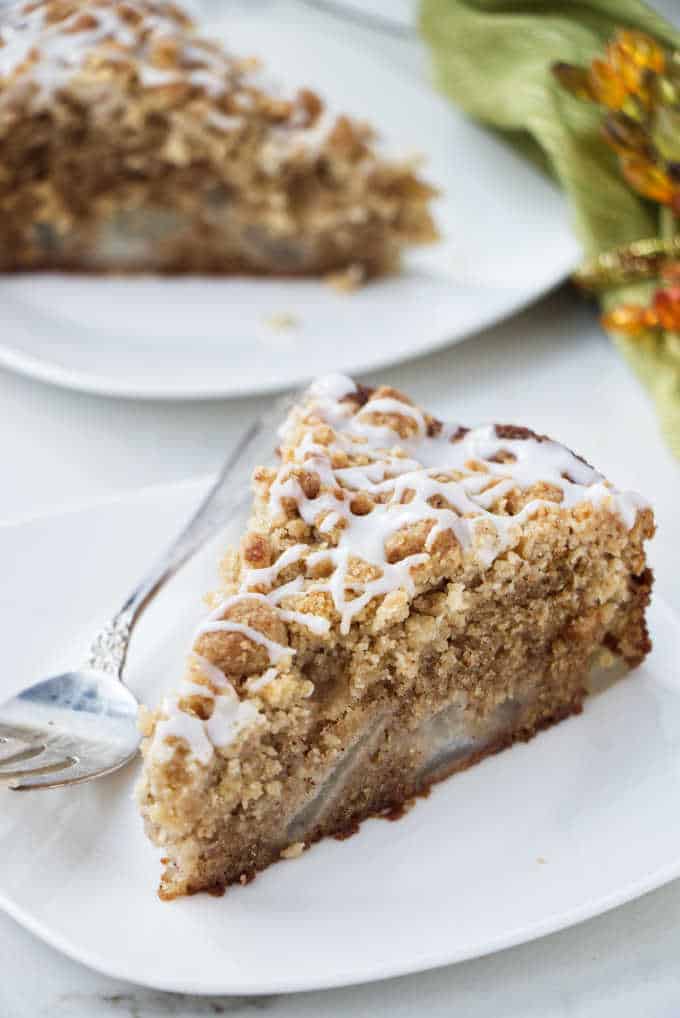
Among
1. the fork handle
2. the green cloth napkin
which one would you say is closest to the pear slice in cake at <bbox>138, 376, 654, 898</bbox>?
the fork handle

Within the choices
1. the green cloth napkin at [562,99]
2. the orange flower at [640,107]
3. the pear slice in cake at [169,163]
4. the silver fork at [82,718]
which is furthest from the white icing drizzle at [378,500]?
the pear slice in cake at [169,163]

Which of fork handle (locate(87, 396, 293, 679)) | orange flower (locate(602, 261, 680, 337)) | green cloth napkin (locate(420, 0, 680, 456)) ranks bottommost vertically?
fork handle (locate(87, 396, 293, 679))

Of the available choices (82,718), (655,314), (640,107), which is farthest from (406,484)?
(640,107)

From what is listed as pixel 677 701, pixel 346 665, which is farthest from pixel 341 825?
pixel 677 701

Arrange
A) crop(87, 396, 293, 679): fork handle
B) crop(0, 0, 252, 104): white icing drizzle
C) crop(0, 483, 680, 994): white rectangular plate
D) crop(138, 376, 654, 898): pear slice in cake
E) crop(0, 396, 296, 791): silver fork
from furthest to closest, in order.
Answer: crop(0, 0, 252, 104): white icing drizzle < crop(87, 396, 293, 679): fork handle < crop(0, 396, 296, 791): silver fork < crop(138, 376, 654, 898): pear slice in cake < crop(0, 483, 680, 994): white rectangular plate

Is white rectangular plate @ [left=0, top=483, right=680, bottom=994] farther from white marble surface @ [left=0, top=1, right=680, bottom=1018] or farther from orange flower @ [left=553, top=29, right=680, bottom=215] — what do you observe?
orange flower @ [left=553, top=29, right=680, bottom=215]

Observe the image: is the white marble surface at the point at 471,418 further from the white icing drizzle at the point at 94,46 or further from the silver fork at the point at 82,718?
the white icing drizzle at the point at 94,46

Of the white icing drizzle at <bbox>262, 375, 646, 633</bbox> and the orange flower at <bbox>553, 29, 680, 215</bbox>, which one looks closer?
the white icing drizzle at <bbox>262, 375, 646, 633</bbox>
